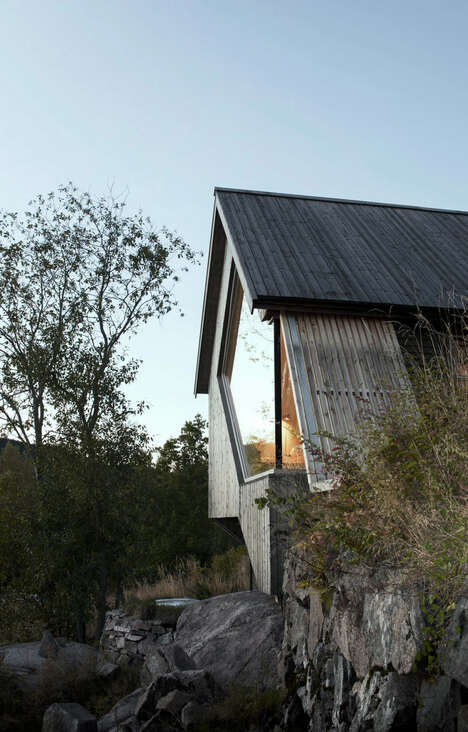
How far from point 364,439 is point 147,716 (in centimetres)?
341

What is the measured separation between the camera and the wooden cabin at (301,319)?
8.23 metres

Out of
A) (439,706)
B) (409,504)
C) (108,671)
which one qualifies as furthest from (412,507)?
(108,671)

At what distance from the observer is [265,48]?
11.8m

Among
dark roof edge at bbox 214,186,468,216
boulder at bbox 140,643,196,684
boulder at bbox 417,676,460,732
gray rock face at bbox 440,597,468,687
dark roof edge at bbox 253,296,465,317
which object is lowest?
boulder at bbox 140,643,196,684

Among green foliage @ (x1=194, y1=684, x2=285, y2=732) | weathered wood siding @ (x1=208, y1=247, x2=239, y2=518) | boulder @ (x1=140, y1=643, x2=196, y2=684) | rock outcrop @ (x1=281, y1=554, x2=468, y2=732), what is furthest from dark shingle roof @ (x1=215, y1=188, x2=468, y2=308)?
green foliage @ (x1=194, y1=684, x2=285, y2=732)

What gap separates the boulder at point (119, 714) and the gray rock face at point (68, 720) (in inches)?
5.2

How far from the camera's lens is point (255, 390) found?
10.1m

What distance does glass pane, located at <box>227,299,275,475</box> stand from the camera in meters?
9.27

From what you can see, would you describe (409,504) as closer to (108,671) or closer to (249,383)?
(108,671)

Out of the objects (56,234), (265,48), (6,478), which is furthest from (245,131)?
(6,478)

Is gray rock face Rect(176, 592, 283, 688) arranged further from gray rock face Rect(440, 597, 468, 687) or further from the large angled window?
gray rock face Rect(440, 597, 468, 687)

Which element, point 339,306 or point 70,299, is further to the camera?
point 70,299

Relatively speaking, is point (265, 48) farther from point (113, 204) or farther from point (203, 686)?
point (203, 686)

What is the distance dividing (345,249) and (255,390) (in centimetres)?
296
